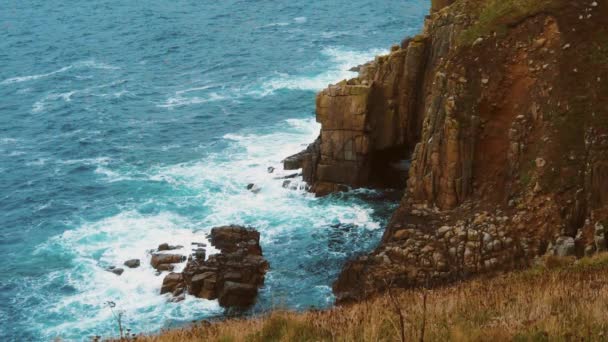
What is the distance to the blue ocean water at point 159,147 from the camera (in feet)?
138

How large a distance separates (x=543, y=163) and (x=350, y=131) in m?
16.7

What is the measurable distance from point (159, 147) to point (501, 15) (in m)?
32.4

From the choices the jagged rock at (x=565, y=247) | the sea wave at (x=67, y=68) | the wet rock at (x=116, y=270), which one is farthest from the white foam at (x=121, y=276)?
the sea wave at (x=67, y=68)

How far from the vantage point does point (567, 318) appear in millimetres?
13453

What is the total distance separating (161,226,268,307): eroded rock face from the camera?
129ft

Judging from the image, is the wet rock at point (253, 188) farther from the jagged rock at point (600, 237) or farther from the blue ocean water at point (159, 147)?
the jagged rock at point (600, 237)

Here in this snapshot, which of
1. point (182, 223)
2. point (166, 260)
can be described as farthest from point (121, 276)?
point (182, 223)

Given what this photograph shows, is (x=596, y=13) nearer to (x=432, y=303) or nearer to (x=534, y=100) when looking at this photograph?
(x=534, y=100)

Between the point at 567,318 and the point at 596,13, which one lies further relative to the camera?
the point at 596,13

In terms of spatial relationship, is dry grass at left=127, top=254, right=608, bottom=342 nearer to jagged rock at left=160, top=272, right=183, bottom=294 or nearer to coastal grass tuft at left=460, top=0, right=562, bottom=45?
coastal grass tuft at left=460, top=0, right=562, bottom=45

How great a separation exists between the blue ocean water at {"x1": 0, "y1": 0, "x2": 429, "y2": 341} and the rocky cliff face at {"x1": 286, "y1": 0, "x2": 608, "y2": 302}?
17.7 ft

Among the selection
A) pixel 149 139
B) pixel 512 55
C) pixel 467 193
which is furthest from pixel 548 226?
pixel 149 139

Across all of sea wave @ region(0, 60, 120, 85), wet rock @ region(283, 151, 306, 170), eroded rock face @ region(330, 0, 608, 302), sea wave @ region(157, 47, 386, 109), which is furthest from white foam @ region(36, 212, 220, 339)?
sea wave @ region(0, 60, 120, 85)

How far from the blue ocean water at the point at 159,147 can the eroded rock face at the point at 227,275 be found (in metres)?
0.76
